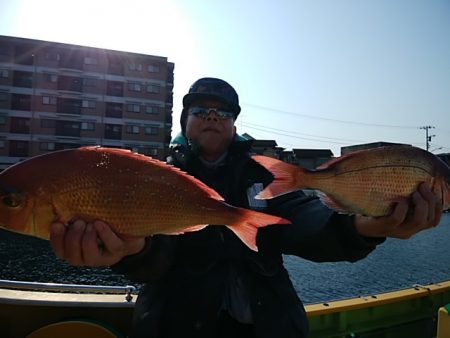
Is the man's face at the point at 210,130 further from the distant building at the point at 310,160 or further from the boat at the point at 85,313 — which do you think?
the boat at the point at 85,313

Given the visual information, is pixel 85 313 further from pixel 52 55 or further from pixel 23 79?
pixel 52 55

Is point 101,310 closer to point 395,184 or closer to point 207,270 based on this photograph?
point 207,270

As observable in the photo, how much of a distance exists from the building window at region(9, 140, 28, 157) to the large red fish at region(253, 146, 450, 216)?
42311 mm

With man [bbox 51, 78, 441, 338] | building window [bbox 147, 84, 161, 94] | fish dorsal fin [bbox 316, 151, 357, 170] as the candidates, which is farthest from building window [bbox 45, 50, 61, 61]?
fish dorsal fin [bbox 316, 151, 357, 170]

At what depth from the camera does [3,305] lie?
10.7 feet

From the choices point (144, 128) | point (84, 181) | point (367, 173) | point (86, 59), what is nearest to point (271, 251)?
point (367, 173)

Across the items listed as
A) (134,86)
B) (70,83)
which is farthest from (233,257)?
(70,83)

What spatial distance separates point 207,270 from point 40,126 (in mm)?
43173

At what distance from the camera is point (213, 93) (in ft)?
8.56

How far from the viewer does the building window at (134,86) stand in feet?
142

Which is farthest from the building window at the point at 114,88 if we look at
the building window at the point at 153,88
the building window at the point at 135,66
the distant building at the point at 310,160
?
the distant building at the point at 310,160

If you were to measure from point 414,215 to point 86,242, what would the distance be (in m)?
1.78

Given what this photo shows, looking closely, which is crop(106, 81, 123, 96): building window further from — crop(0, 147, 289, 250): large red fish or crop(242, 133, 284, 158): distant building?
crop(0, 147, 289, 250): large red fish

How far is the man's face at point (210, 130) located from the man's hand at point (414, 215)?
45.6 inches
